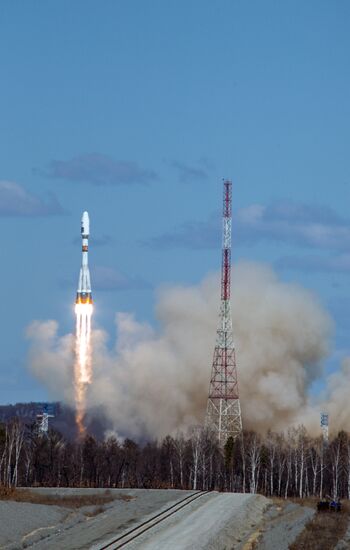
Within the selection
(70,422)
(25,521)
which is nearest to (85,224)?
(70,422)

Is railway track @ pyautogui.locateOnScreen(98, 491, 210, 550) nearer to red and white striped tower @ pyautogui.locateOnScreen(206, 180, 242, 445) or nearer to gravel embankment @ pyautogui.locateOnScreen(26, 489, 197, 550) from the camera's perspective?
gravel embankment @ pyautogui.locateOnScreen(26, 489, 197, 550)

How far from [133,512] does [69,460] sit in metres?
47.2

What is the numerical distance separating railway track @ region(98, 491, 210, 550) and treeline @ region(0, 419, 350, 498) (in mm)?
32149

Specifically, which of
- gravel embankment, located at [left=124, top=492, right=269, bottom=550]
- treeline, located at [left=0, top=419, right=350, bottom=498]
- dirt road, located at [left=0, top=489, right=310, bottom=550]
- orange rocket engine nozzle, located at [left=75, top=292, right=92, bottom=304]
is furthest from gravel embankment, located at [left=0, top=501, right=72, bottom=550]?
orange rocket engine nozzle, located at [left=75, top=292, right=92, bottom=304]

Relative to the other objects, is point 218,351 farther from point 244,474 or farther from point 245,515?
point 245,515

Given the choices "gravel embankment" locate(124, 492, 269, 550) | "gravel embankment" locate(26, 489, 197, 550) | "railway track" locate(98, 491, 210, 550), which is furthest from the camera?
"gravel embankment" locate(26, 489, 197, 550)

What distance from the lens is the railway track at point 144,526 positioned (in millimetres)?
60925

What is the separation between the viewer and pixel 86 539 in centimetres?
6391

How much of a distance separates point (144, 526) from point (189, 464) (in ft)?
184

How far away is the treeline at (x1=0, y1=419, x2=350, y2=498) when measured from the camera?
119 m

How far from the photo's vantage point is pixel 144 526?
68.9m

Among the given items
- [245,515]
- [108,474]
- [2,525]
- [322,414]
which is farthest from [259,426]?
[2,525]

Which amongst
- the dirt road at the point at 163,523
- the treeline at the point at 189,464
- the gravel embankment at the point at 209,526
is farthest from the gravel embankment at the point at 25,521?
the treeline at the point at 189,464

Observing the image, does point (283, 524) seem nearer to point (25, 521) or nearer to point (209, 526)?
point (209, 526)
